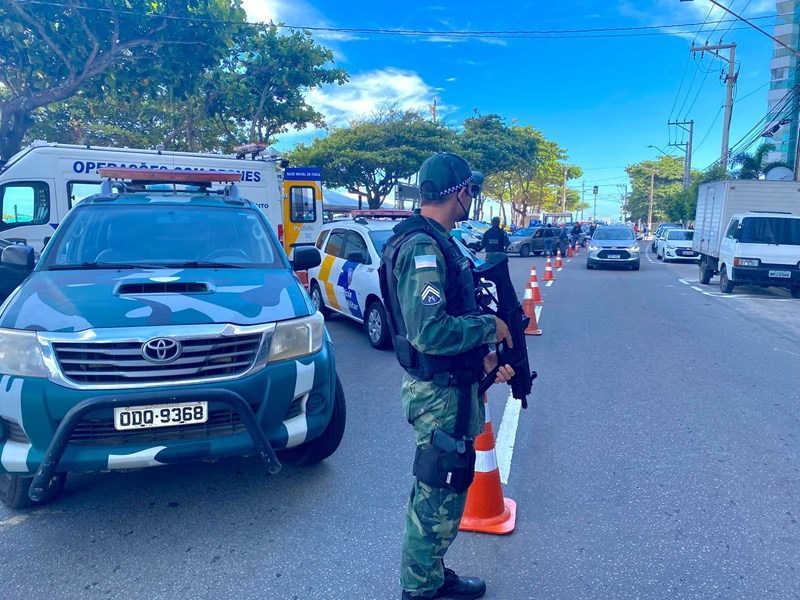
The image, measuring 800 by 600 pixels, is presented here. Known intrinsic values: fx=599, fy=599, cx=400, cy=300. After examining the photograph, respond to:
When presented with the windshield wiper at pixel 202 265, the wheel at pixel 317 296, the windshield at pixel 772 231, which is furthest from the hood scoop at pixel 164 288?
the windshield at pixel 772 231

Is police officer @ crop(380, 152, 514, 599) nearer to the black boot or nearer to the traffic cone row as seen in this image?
the black boot

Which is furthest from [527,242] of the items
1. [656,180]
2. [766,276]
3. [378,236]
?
[656,180]

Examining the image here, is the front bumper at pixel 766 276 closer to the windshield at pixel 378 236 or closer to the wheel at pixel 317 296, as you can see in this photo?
the windshield at pixel 378 236

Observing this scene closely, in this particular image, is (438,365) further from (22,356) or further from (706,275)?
(706,275)

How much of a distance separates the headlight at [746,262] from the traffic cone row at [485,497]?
12.4 metres

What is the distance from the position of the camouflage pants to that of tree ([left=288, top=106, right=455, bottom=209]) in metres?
31.0

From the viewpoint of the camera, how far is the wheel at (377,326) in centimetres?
757

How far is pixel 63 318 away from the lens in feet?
10.4

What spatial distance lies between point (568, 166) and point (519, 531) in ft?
266

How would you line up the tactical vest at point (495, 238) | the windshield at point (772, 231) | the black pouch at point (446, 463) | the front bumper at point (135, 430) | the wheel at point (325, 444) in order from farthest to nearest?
1. the tactical vest at point (495, 238)
2. the windshield at point (772, 231)
3. the wheel at point (325, 444)
4. the front bumper at point (135, 430)
5. the black pouch at point (446, 463)

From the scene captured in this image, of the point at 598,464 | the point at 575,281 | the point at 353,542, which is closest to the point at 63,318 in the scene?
the point at 353,542

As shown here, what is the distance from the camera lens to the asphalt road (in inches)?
111

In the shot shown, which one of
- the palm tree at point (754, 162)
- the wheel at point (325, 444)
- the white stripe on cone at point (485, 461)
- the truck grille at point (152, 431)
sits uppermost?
the palm tree at point (754, 162)

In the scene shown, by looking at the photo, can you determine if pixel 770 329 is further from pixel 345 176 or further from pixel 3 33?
pixel 345 176
